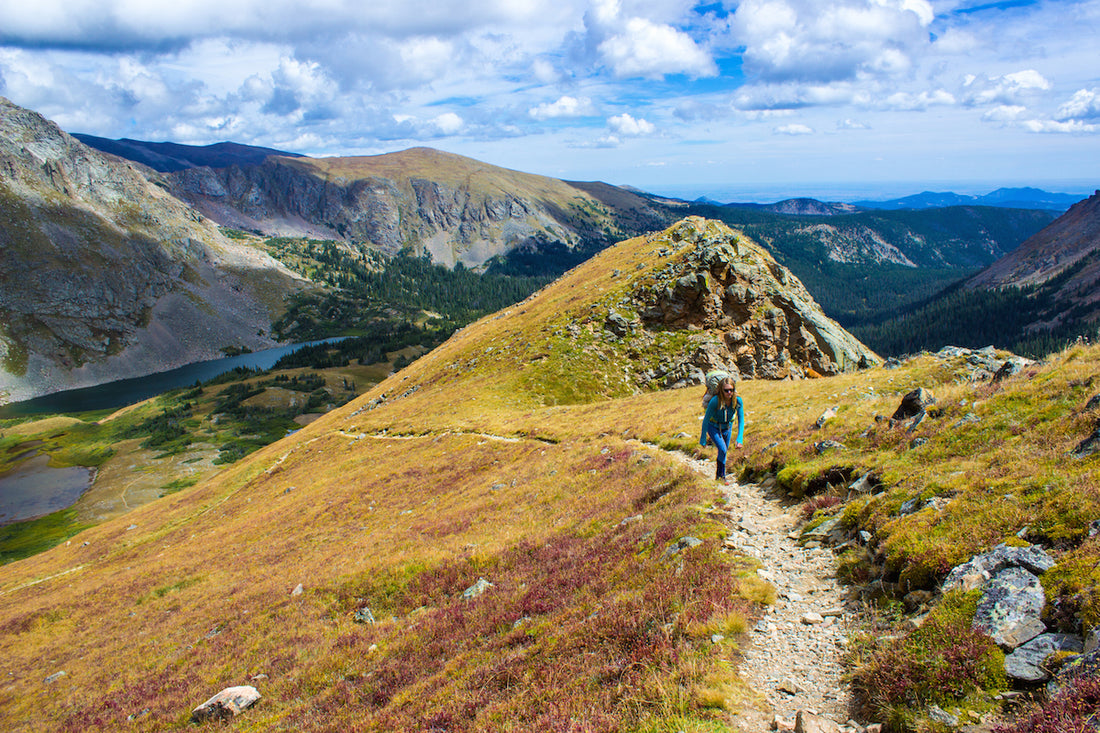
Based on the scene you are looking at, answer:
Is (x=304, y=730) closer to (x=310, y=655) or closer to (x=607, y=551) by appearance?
(x=310, y=655)

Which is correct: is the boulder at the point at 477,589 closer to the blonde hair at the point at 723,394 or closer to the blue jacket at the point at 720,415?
the blue jacket at the point at 720,415

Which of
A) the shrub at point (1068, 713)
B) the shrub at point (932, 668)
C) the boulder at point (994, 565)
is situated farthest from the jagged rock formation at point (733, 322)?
the shrub at point (1068, 713)

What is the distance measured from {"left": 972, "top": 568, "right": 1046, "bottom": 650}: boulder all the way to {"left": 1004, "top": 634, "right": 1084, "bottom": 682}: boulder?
153 millimetres

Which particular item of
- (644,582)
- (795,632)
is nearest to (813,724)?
(795,632)

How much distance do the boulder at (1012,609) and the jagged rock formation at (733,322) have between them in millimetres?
43803

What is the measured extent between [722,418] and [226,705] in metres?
18.1

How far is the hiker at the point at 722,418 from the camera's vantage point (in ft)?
59.5

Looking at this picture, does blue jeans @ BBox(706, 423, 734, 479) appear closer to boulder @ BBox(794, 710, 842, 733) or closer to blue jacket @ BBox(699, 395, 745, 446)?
blue jacket @ BBox(699, 395, 745, 446)

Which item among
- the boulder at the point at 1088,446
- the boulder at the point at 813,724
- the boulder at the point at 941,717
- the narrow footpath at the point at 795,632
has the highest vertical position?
the boulder at the point at 1088,446

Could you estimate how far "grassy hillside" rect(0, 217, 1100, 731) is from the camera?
8.38 metres

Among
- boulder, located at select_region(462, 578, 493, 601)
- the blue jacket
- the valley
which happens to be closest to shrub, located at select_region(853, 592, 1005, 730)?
the valley

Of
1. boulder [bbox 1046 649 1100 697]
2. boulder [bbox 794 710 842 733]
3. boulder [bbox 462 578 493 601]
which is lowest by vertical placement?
boulder [bbox 462 578 493 601]

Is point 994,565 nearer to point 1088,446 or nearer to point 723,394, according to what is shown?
point 1088,446

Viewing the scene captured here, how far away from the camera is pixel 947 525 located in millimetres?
9539
